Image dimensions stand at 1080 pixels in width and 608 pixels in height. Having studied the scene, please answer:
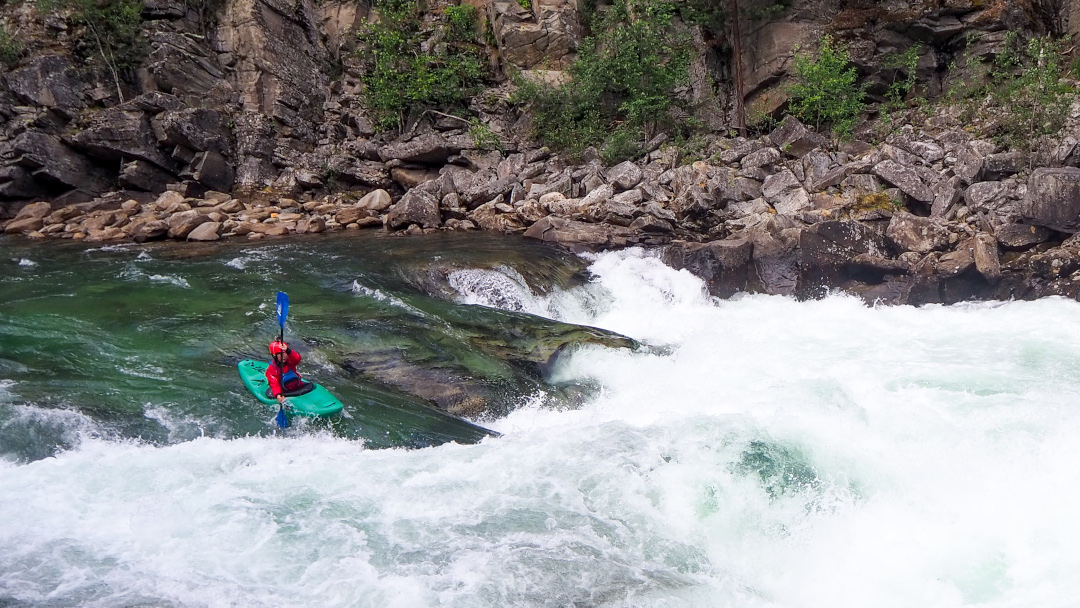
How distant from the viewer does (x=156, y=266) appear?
11.3 meters

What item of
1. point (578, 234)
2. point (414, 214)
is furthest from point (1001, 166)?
point (414, 214)

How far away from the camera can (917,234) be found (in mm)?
11141

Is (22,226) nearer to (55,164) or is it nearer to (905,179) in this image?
(55,164)

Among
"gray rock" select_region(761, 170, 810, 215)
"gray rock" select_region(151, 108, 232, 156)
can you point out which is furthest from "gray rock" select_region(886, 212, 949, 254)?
"gray rock" select_region(151, 108, 232, 156)

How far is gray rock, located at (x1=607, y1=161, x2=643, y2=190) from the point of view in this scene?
1472cm

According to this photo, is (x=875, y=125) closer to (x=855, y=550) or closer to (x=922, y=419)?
(x=922, y=419)

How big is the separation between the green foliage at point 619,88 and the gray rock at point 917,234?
22.4 feet

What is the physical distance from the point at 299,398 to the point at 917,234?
9452 mm

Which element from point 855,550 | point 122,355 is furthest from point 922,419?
point 122,355

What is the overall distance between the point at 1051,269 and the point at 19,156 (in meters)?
19.7

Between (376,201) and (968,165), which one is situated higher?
(968,165)

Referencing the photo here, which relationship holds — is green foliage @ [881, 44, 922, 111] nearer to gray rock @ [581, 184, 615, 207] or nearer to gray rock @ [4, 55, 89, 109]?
gray rock @ [581, 184, 615, 207]

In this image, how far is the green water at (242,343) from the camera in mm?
6000

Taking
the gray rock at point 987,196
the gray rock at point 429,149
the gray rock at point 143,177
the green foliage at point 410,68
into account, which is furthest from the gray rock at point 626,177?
the gray rock at point 143,177
